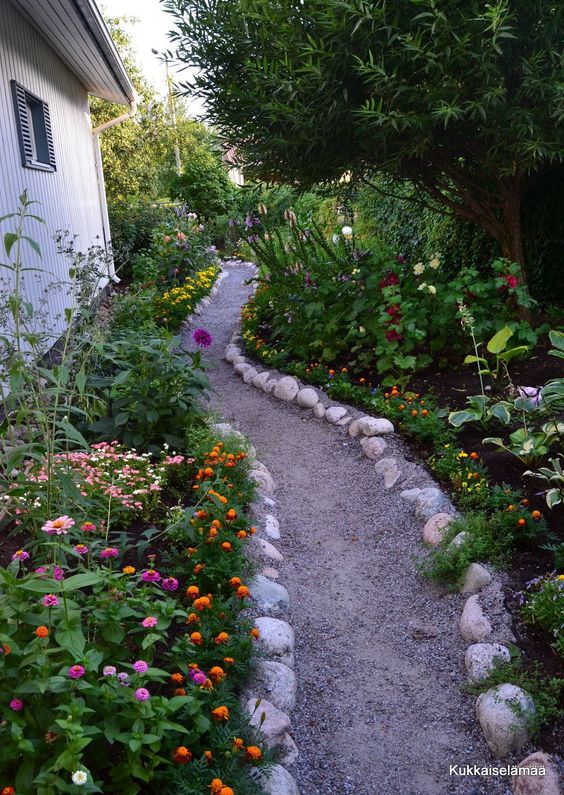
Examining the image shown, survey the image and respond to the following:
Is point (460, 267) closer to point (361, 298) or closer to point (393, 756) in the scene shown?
point (361, 298)

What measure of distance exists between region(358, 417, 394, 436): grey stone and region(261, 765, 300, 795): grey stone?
9.31 ft

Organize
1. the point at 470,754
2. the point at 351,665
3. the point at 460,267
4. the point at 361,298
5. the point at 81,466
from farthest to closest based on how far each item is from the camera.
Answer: the point at 460,267, the point at 361,298, the point at 81,466, the point at 351,665, the point at 470,754

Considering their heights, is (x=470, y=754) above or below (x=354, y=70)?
below

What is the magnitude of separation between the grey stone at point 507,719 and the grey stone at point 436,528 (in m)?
1.09

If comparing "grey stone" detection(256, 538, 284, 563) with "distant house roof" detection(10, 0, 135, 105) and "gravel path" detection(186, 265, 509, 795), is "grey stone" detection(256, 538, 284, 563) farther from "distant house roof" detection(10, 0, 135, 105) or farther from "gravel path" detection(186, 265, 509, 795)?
"distant house roof" detection(10, 0, 135, 105)

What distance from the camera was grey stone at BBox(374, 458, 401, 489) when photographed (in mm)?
4281

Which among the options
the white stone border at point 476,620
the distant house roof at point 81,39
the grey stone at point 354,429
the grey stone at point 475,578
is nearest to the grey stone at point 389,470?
the white stone border at point 476,620

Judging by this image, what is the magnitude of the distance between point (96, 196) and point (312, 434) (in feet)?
24.5

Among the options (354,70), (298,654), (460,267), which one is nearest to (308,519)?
(298,654)

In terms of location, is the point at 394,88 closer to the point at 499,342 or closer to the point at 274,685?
the point at 499,342

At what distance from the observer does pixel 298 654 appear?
2.94 metres

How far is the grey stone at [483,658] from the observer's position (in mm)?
2580

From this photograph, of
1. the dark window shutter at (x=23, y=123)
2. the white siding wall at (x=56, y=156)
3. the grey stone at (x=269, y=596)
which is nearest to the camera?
the grey stone at (x=269, y=596)

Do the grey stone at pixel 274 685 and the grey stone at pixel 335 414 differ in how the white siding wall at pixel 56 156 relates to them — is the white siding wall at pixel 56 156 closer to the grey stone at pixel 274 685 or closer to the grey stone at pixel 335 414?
the grey stone at pixel 335 414
